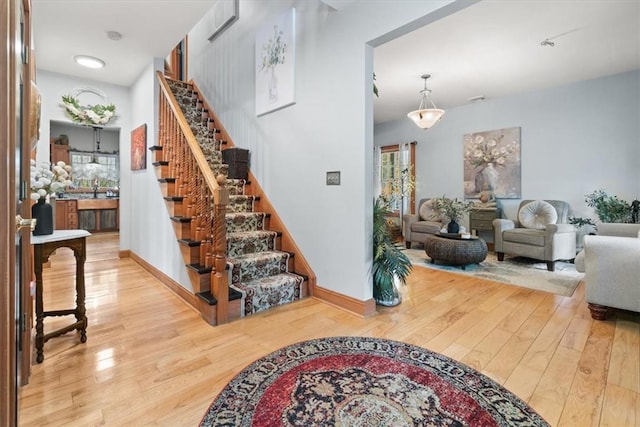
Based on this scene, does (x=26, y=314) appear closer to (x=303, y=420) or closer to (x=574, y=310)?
(x=303, y=420)

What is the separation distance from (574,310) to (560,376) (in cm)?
134

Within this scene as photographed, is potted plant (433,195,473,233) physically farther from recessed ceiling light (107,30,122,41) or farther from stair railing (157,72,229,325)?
recessed ceiling light (107,30,122,41)

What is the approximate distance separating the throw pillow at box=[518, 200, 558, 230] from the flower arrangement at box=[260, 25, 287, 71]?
4.31 meters

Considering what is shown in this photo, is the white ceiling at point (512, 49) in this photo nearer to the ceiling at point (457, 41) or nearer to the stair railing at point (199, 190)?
the ceiling at point (457, 41)

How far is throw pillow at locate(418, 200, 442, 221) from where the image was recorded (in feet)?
19.2

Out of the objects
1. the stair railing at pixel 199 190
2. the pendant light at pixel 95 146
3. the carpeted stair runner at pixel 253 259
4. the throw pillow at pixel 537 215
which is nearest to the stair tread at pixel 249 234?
the carpeted stair runner at pixel 253 259

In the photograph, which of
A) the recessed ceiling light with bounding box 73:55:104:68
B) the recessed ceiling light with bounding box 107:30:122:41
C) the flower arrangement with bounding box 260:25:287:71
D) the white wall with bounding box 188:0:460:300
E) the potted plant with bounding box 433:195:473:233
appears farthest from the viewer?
the potted plant with bounding box 433:195:473:233

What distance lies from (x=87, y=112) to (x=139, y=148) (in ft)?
3.36

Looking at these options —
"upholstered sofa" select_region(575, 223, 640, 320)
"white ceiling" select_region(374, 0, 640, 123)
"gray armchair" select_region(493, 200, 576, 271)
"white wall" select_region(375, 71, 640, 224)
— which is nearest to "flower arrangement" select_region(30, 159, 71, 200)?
"white ceiling" select_region(374, 0, 640, 123)

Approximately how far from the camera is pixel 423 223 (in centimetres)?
566

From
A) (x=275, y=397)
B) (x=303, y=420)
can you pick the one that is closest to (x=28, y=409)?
(x=275, y=397)

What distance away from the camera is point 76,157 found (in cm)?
793

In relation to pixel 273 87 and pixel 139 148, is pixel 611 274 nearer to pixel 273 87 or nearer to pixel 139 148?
pixel 273 87

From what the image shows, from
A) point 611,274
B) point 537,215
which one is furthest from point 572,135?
point 611,274
